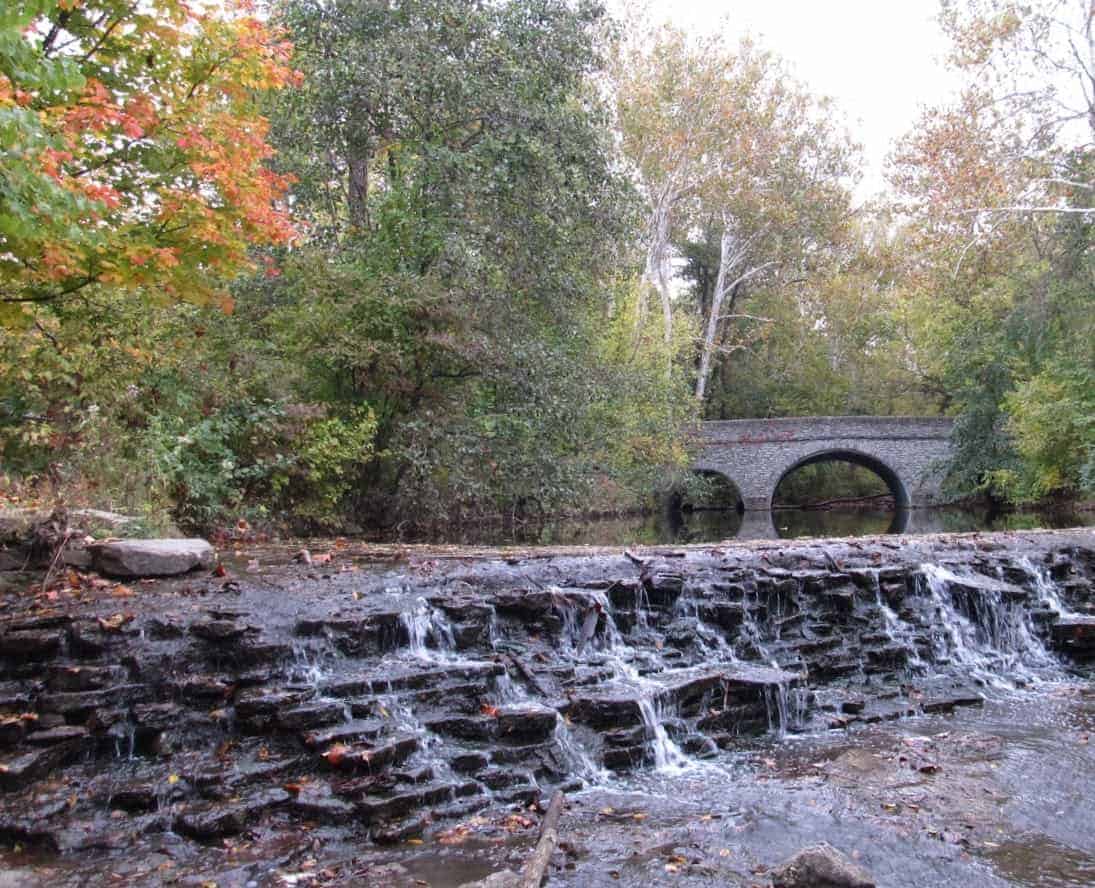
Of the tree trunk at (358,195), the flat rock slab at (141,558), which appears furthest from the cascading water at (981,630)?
the tree trunk at (358,195)

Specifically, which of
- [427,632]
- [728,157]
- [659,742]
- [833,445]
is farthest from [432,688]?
[833,445]

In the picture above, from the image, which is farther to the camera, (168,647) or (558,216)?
(558,216)

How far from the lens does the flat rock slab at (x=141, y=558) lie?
7.04 metres

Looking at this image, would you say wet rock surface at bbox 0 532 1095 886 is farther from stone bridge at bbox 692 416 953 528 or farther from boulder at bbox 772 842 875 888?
stone bridge at bbox 692 416 953 528

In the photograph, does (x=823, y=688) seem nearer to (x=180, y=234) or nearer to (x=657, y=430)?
(x=180, y=234)

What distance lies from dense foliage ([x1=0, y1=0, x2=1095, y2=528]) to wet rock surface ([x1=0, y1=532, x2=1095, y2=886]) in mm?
2742

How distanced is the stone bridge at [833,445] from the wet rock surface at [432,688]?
21.6 metres

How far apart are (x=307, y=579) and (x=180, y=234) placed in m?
3.01

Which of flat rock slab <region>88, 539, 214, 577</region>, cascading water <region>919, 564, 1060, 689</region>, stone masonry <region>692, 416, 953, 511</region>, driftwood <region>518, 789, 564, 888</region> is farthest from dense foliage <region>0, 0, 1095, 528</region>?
cascading water <region>919, 564, 1060, 689</region>

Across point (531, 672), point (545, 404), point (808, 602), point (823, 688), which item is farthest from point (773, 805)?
point (545, 404)

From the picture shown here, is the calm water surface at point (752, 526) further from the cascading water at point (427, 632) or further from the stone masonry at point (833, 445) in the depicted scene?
the cascading water at point (427, 632)

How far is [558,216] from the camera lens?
14125 millimetres

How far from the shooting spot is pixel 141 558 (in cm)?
707

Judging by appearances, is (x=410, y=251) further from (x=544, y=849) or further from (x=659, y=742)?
(x=544, y=849)
